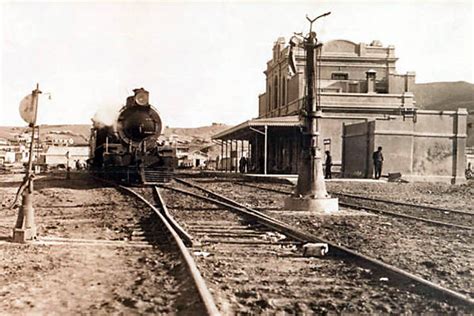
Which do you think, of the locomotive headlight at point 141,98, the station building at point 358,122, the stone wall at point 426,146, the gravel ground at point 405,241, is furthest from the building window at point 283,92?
the gravel ground at point 405,241

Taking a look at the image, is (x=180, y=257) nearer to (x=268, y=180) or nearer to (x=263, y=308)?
(x=263, y=308)

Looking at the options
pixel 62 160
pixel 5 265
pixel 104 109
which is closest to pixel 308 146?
pixel 5 265

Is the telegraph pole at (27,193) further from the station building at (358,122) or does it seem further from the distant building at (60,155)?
the distant building at (60,155)

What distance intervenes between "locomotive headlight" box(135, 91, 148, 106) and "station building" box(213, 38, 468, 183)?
707 cm

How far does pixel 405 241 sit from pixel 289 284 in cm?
340

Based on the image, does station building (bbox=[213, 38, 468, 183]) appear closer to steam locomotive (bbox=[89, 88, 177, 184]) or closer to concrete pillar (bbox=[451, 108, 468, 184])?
concrete pillar (bbox=[451, 108, 468, 184])

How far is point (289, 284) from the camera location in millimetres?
5121

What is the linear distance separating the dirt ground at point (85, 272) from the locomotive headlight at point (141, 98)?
35.6 ft

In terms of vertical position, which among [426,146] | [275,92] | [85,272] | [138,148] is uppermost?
[275,92]

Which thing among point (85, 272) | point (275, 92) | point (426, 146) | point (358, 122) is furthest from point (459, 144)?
point (85, 272)

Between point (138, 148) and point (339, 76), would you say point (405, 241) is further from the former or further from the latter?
point (339, 76)

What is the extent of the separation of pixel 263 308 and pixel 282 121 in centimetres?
2701

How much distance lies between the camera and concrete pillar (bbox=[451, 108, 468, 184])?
2973 cm

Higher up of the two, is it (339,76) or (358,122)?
(339,76)
